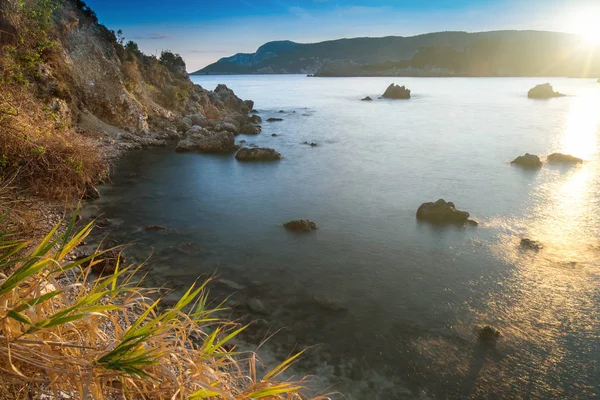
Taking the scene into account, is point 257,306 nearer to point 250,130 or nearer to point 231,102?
point 250,130

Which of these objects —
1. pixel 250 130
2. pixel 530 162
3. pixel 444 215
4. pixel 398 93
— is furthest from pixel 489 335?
pixel 398 93

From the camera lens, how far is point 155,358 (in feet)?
10.1

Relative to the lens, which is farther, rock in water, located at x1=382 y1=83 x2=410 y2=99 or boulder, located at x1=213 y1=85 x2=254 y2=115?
rock in water, located at x1=382 y1=83 x2=410 y2=99

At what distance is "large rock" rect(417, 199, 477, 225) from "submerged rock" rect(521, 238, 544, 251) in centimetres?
251

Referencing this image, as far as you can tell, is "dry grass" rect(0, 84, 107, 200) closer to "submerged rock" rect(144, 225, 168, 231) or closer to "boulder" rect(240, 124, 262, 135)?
"submerged rock" rect(144, 225, 168, 231)

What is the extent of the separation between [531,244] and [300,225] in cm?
890

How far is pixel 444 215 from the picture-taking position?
18203mm

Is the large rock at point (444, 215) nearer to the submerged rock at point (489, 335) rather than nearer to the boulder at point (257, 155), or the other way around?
the submerged rock at point (489, 335)

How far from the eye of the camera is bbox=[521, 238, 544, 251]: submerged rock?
1523cm

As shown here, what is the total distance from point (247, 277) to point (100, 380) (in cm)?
1022

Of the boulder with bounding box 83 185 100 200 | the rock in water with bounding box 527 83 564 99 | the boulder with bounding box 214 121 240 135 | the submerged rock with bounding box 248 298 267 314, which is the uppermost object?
the boulder with bounding box 83 185 100 200

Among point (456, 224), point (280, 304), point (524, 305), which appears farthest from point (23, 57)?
point (524, 305)

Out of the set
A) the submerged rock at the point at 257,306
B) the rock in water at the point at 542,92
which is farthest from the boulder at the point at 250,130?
the rock in water at the point at 542,92

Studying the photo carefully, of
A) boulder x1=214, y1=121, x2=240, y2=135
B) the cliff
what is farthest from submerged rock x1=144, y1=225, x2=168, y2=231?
boulder x1=214, y1=121, x2=240, y2=135
